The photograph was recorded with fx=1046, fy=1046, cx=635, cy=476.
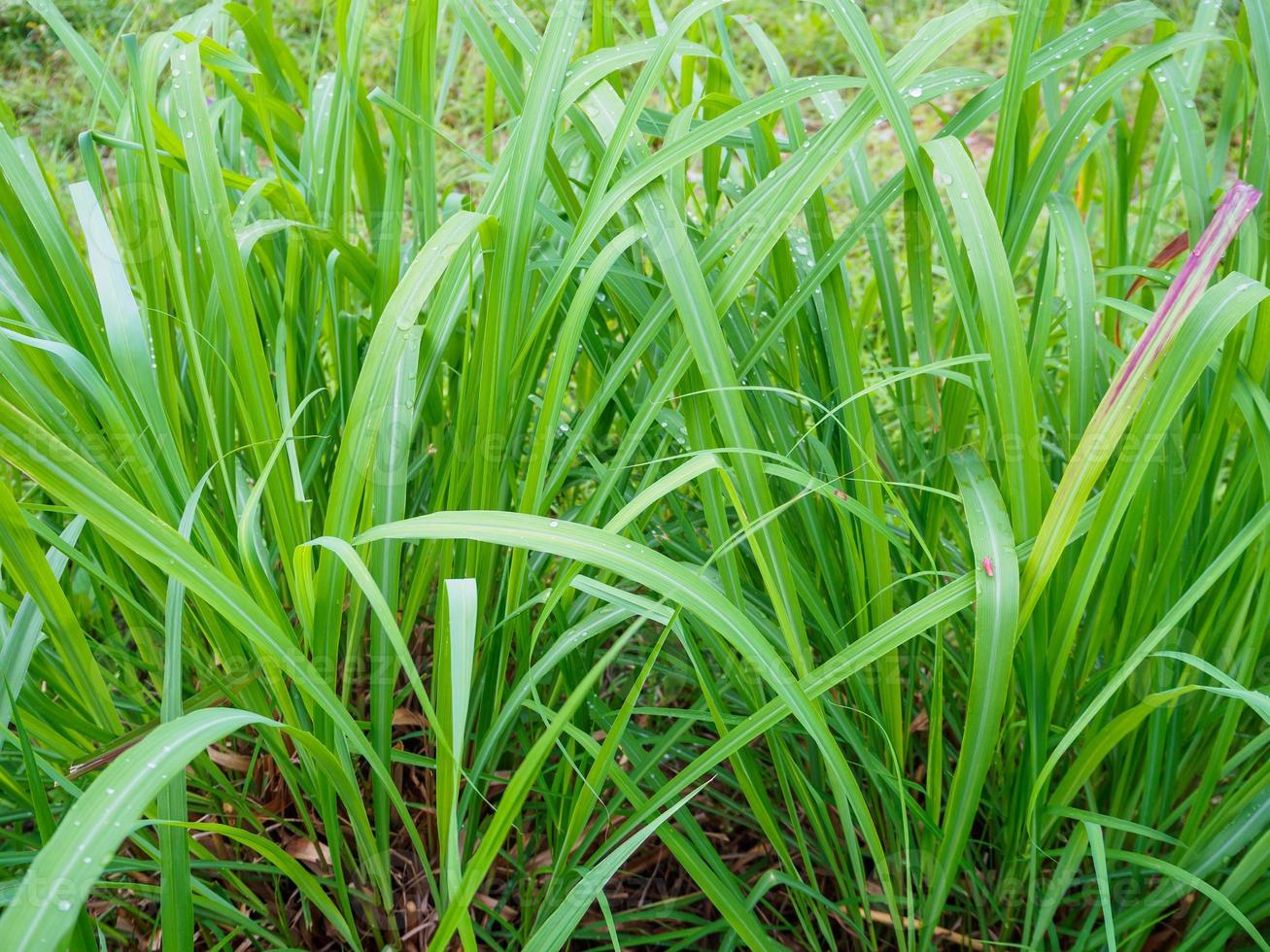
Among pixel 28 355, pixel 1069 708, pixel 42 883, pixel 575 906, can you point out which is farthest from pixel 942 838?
pixel 28 355

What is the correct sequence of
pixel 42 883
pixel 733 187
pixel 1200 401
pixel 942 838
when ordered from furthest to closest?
pixel 733 187 < pixel 1200 401 < pixel 942 838 < pixel 42 883

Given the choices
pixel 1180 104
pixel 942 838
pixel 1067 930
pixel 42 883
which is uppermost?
pixel 1180 104

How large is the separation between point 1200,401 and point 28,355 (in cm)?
89

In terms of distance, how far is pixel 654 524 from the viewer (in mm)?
967

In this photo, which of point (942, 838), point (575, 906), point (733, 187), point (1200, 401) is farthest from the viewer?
point (733, 187)

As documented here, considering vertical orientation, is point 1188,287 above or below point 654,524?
above

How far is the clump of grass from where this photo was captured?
63 centimetres

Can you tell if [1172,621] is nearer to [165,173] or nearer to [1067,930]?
[1067,930]

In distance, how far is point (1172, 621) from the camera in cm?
64

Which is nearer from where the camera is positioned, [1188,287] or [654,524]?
[1188,287]

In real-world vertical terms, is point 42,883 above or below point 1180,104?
below

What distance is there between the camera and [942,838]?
0.71 m

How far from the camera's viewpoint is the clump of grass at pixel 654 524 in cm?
63

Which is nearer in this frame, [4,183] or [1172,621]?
[1172,621]
